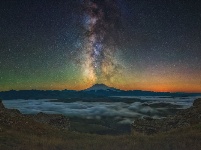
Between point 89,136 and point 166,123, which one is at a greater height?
point 166,123

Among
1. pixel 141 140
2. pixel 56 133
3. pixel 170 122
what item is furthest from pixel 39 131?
pixel 170 122

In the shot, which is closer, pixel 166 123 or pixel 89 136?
pixel 89 136

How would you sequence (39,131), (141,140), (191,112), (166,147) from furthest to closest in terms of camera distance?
1. (191,112)
2. (39,131)
3. (141,140)
4. (166,147)

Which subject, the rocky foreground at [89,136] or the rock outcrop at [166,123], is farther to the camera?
the rock outcrop at [166,123]

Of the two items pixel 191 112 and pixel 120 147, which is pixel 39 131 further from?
pixel 191 112

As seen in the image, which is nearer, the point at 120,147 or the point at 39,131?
the point at 120,147

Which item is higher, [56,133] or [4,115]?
[4,115]

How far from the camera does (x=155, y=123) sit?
41.3 meters

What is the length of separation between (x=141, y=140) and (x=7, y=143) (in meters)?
8.85

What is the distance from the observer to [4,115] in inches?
1193

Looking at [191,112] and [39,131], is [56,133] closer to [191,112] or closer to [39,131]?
[39,131]

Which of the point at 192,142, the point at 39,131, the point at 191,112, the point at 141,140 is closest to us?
the point at 192,142

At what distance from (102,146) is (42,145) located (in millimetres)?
3797

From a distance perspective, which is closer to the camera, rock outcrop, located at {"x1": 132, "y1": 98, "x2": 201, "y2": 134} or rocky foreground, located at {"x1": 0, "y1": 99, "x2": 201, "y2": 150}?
rocky foreground, located at {"x1": 0, "y1": 99, "x2": 201, "y2": 150}
